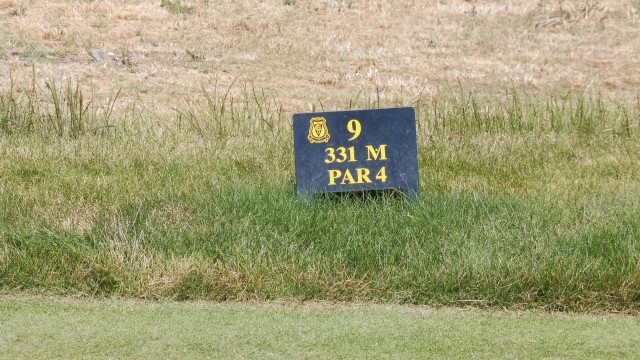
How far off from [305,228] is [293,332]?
1568 mm

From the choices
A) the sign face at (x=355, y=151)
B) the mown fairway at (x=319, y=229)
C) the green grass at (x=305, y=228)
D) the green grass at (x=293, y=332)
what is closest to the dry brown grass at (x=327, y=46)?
the mown fairway at (x=319, y=229)

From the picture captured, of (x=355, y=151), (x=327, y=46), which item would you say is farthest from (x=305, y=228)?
(x=327, y=46)

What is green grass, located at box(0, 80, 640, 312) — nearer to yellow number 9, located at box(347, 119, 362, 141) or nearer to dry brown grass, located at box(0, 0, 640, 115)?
yellow number 9, located at box(347, 119, 362, 141)

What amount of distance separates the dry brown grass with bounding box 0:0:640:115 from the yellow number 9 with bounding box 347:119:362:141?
8.49 meters

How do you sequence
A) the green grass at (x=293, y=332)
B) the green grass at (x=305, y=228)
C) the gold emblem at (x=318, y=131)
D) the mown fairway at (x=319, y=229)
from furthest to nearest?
the gold emblem at (x=318, y=131) < the green grass at (x=305, y=228) < the mown fairway at (x=319, y=229) < the green grass at (x=293, y=332)

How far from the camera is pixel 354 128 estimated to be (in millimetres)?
6852

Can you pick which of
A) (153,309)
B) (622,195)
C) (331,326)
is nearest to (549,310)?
(331,326)

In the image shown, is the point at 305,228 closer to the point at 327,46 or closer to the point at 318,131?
the point at 318,131

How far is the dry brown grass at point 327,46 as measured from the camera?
19.1 metres

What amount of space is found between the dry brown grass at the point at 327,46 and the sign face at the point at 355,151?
27.6ft

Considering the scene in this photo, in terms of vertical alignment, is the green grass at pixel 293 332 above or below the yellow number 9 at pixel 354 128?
below

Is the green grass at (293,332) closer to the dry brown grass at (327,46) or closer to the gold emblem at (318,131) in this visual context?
the gold emblem at (318,131)

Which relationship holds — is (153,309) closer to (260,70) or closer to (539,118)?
(539,118)

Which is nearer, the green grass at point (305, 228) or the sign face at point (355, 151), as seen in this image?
the green grass at point (305, 228)
